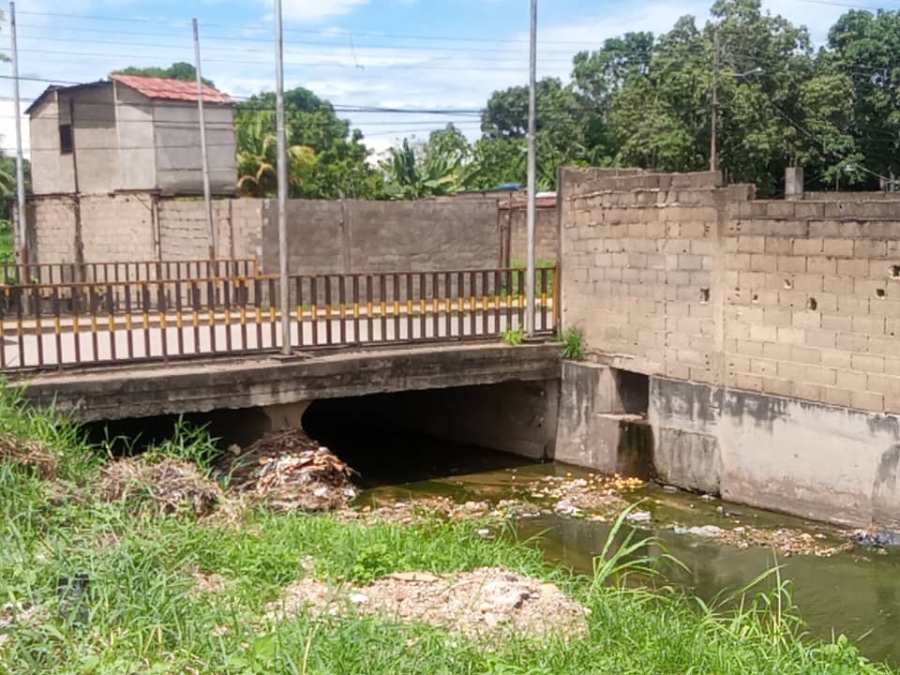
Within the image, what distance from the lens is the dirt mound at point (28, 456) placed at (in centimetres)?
834

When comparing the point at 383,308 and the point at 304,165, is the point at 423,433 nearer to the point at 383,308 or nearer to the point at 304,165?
the point at 383,308

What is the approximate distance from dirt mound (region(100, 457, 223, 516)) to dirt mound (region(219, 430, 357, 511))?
1.48 metres

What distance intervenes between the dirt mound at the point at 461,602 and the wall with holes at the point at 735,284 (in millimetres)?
5254

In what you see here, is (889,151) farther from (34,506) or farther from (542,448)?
(34,506)

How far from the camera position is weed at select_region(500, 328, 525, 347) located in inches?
553

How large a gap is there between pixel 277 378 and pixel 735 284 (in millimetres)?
5279

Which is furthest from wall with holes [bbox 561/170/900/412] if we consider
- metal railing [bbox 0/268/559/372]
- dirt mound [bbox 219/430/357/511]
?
dirt mound [bbox 219/430/357/511]

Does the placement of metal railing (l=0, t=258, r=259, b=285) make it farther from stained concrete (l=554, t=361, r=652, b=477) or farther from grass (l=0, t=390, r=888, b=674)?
grass (l=0, t=390, r=888, b=674)

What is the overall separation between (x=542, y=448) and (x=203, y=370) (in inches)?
196

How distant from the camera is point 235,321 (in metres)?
15.1

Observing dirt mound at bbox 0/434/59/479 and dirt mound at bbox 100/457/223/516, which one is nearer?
dirt mound at bbox 0/434/59/479

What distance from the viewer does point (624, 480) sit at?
1309 cm

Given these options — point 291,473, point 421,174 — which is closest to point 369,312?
point 291,473

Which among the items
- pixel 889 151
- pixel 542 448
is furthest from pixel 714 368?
pixel 889 151
